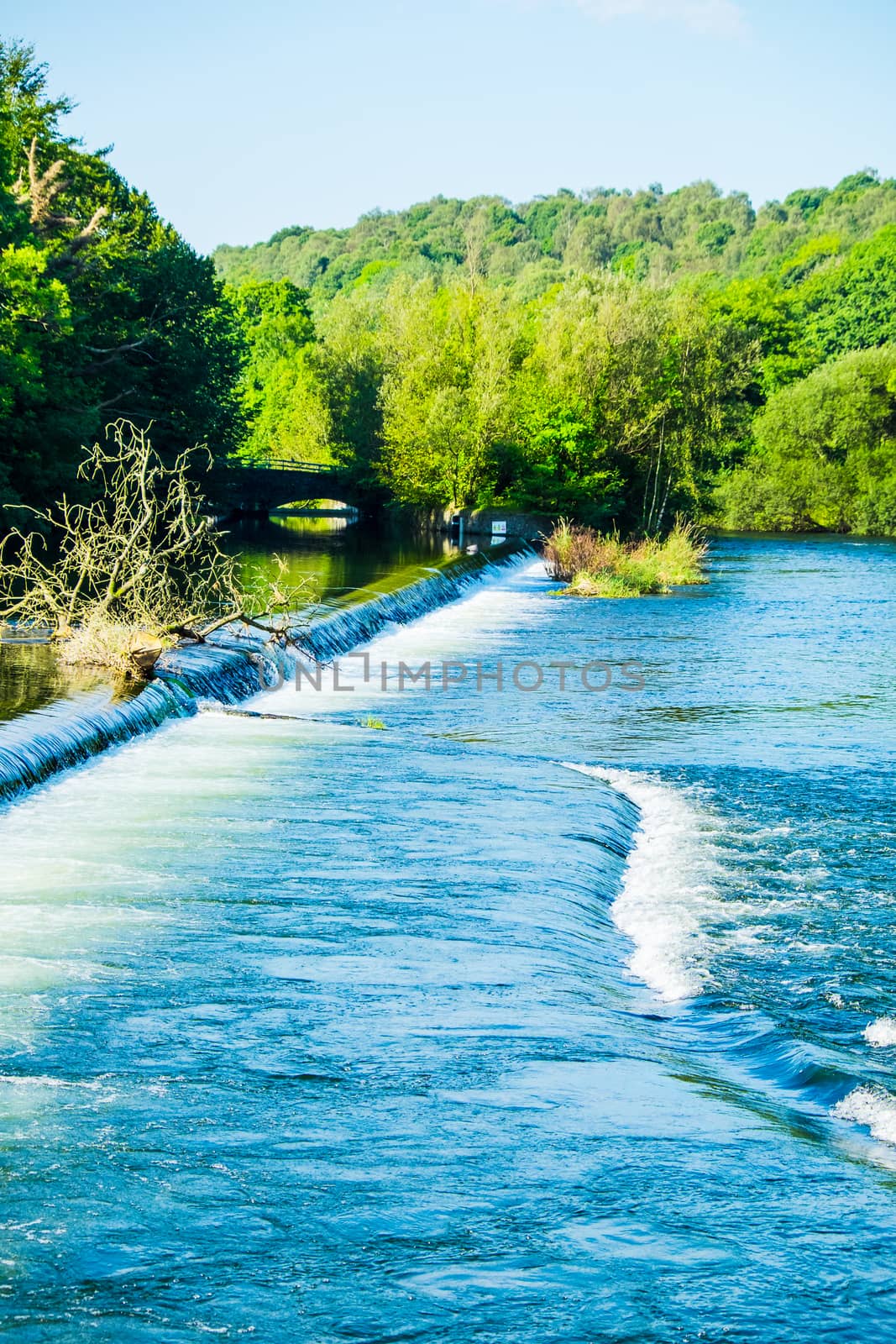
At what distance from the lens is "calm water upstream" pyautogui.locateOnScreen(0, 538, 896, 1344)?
5.52 meters

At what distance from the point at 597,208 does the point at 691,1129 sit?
20457 cm

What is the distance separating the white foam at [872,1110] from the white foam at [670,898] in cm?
165

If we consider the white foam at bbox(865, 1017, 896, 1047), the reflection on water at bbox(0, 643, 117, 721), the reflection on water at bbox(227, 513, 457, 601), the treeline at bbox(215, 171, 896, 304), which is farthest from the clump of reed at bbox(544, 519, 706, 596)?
the treeline at bbox(215, 171, 896, 304)

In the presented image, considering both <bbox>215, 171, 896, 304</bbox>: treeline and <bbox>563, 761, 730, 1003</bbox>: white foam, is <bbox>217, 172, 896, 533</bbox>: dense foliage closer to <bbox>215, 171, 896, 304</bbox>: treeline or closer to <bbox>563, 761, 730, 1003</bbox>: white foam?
<bbox>215, 171, 896, 304</bbox>: treeline

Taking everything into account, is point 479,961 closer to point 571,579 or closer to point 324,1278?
point 324,1278

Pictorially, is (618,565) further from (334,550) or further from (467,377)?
(467,377)

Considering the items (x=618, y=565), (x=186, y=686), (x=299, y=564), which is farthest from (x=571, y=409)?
(x=186, y=686)

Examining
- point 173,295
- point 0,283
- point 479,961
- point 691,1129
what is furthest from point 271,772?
point 173,295

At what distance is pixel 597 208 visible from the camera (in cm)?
19800

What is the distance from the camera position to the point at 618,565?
3725 centimetres

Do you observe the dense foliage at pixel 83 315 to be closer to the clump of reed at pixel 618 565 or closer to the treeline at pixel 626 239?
the clump of reed at pixel 618 565

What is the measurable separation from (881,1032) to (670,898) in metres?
2.74

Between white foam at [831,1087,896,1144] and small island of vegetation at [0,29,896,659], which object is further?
small island of vegetation at [0,29,896,659]

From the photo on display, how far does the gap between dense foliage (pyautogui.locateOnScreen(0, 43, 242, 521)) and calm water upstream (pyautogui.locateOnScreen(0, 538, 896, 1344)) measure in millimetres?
15590
